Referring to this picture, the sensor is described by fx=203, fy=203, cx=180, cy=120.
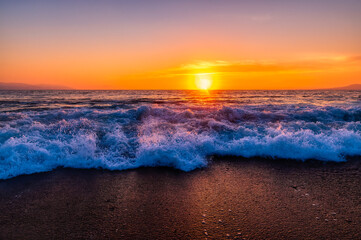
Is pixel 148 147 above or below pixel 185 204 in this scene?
above

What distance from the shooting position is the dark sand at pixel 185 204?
9.00 feet

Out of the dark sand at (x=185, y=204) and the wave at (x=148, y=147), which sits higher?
the wave at (x=148, y=147)

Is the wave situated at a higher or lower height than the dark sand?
higher

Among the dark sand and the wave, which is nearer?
the dark sand

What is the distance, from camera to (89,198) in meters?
3.58

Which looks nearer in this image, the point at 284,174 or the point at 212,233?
the point at 212,233

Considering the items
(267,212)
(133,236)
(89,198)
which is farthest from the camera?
(89,198)

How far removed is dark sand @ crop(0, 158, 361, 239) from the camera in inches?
108

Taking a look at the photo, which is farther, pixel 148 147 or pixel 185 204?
pixel 148 147

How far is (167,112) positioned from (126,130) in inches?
162

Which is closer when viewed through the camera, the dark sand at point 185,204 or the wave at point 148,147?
the dark sand at point 185,204

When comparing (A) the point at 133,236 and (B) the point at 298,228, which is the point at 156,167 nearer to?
(A) the point at 133,236

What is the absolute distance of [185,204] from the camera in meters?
3.42

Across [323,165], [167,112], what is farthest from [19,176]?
[167,112]
